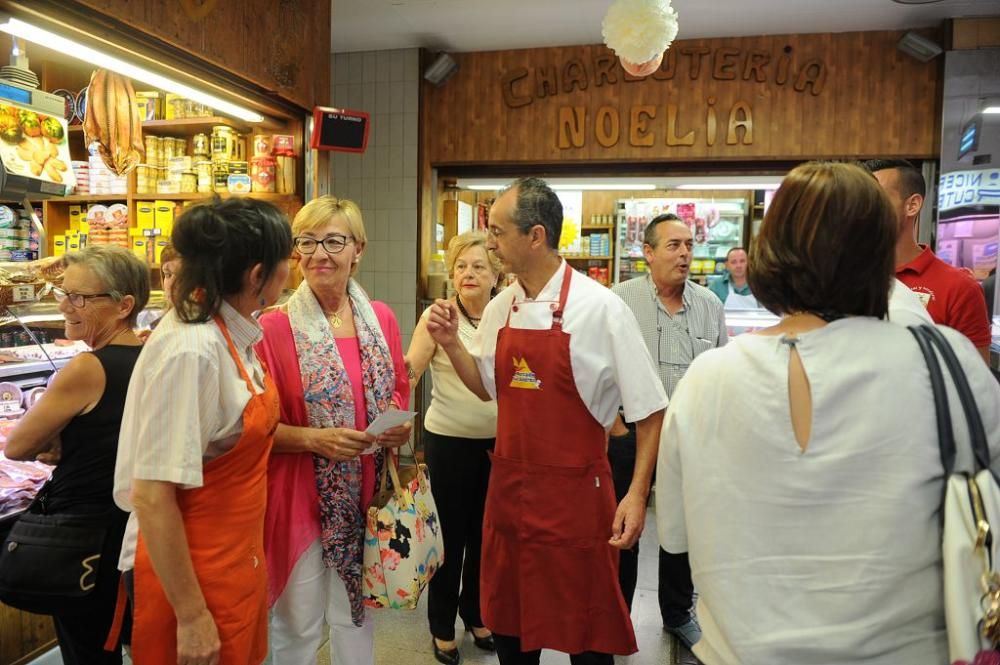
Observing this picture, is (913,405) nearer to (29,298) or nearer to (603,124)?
(29,298)

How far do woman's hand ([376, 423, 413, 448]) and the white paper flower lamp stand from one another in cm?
173

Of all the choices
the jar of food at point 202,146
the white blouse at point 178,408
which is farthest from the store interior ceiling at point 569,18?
the white blouse at point 178,408

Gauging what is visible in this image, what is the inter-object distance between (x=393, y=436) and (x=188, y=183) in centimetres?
289

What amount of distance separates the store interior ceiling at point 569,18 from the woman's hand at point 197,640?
14.9ft

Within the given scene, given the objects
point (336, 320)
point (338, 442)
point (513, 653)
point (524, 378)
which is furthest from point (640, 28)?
point (513, 653)

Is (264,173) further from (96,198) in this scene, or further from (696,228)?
(696,228)

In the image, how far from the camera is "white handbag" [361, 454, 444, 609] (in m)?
1.99

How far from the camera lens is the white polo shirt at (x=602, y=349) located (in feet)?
6.48

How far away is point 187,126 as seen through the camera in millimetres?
Answer: 4109

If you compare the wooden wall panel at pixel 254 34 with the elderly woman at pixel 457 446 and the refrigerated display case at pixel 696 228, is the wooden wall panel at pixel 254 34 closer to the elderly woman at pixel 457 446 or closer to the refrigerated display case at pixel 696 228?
the elderly woman at pixel 457 446

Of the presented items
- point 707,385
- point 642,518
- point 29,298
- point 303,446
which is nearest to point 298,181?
point 29,298

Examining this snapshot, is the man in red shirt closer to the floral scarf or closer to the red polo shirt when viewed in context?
the red polo shirt

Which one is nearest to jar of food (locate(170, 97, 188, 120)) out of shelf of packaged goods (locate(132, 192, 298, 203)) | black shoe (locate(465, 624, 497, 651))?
shelf of packaged goods (locate(132, 192, 298, 203))

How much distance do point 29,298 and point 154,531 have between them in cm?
166
